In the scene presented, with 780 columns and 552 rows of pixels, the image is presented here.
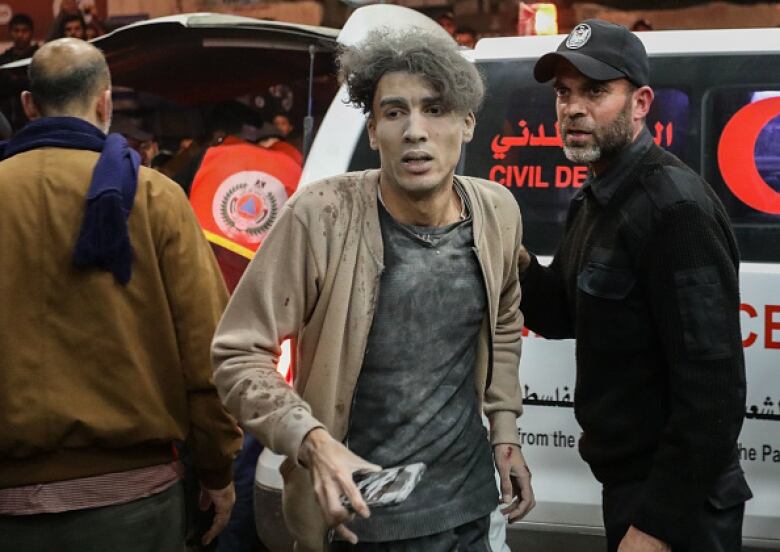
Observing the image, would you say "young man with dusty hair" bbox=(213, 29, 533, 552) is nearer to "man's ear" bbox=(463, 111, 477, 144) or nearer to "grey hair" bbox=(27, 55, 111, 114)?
"man's ear" bbox=(463, 111, 477, 144)

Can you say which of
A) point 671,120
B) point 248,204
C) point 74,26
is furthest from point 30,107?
point 74,26

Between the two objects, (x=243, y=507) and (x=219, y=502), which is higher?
(x=219, y=502)

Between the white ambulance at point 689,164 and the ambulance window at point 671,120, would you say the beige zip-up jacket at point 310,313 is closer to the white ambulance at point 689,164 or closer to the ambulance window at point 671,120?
the white ambulance at point 689,164

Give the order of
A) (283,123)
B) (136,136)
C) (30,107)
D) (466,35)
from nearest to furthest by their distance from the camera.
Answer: (30,107) → (283,123) → (466,35) → (136,136)

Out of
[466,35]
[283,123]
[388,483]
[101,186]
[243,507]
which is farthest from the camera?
[466,35]

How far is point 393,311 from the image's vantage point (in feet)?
8.41

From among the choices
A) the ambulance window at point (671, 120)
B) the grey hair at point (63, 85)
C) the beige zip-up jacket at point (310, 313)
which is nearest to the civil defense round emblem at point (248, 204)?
the ambulance window at point (671, 120)

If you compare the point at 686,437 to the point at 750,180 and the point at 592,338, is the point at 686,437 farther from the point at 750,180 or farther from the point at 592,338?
the point at 750,180

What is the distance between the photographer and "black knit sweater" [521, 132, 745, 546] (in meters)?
2.58

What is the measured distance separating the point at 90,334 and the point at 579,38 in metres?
1.39

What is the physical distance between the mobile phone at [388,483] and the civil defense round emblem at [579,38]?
1.10 meters

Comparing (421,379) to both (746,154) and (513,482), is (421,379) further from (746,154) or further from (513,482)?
(746,154)

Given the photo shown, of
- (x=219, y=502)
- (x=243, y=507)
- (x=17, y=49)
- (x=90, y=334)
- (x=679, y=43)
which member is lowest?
(x=243, y=507)

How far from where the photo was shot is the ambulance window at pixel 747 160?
3885 millimetres
